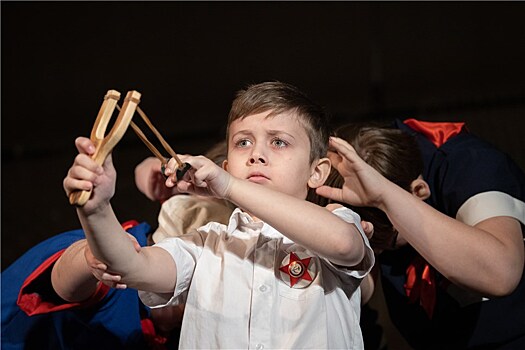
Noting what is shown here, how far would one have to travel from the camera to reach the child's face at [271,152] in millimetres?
829

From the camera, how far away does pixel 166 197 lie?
4.46ft

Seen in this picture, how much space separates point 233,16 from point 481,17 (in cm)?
70

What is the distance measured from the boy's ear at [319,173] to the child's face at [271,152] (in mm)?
22

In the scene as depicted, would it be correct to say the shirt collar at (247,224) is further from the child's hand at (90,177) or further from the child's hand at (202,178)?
the child's hand at (90,177)

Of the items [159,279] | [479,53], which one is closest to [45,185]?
[479,53]

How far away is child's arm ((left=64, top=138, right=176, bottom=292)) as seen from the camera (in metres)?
0.67

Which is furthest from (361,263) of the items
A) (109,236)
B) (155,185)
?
(155,185)

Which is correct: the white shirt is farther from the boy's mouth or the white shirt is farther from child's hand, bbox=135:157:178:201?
child's hand, bbox=135:157:178:201

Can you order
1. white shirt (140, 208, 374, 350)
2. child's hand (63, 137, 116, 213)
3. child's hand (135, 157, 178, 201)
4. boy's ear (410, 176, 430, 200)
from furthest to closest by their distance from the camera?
child's hand (135, 157, 178, 201)
boy's ear (410, 176, 430, 200)
white shirt (140, 208, 374, 350)
child's hand (63, 137, 116, 213)

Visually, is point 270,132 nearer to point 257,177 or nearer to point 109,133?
point 257,177

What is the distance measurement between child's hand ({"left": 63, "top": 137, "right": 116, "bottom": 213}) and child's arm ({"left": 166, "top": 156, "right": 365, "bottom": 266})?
9cm

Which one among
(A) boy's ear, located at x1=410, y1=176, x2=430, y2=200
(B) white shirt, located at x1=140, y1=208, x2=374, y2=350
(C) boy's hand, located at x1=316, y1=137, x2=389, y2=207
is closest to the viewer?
(B) white shirt, located at x1=140, y1=208, x2=374, y2=350

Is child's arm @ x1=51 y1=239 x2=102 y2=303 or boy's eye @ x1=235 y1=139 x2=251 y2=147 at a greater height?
boy's eye @ x1=235 y1=139 x2=251 y2=147

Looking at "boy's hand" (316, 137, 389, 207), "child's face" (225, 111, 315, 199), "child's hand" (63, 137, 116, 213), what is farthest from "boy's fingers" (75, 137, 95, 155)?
"boy's hand" (316, 137, 389, 207)
